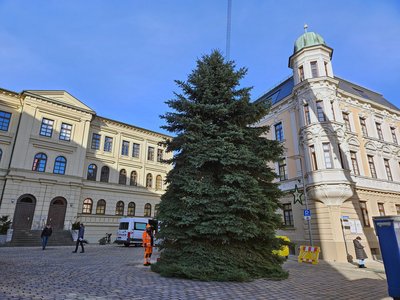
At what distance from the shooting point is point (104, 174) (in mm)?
32719

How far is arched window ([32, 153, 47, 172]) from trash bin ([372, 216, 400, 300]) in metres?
30.6

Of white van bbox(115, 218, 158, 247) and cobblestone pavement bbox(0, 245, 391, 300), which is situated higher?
white van bbox(115, 218, 158, 247)

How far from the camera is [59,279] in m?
7.12

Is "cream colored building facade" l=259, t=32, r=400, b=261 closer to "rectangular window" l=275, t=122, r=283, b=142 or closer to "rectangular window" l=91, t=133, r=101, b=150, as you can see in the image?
"rectangular window" l=275, t=122, r=283, b=142

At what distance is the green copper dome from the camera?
21.8m

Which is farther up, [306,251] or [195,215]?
[195,215]

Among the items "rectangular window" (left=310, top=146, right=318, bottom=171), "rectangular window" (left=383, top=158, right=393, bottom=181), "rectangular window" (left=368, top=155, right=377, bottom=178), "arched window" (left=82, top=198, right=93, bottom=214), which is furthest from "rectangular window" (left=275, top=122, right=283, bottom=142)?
"arched window" (left=82, top=198, right=93, bottom=214)

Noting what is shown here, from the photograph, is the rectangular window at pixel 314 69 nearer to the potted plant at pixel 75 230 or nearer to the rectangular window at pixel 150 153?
the rectangular window at pixel 150 153

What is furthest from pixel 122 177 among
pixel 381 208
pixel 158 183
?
pixel 381 208

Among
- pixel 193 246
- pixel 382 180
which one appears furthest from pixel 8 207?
pixel 382 180

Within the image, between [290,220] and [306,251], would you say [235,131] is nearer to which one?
[306,251]

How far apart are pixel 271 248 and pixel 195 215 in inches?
116

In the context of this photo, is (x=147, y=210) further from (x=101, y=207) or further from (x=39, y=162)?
(x=39, y=162)

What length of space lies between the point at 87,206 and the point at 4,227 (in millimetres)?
8539
